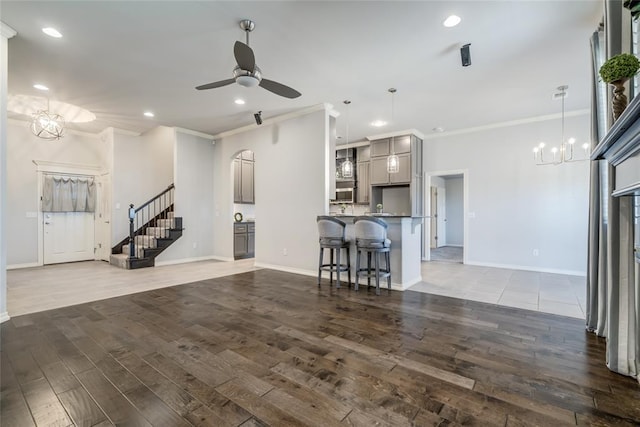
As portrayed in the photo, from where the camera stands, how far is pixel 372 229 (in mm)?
4117

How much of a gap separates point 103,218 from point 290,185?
495 centimetres

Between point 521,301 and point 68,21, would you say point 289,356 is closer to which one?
point 521,301

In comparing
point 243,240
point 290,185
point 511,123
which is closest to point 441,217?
point 511,123

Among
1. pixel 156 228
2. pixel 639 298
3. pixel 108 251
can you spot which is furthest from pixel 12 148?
pixel 639 298

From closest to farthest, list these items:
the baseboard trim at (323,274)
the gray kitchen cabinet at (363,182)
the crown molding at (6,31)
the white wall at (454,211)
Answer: the crown molding at (6,31) < the baseboard trim at (323,274) < the gray kitchen cabinet at (363,182) < the white wall at (454,211)

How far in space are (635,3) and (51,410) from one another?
3.95 metres

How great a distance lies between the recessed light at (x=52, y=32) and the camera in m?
2.98

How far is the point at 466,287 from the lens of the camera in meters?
4.39

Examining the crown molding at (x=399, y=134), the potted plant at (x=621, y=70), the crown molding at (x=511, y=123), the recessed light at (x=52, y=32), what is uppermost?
the recessed light at (x=52, y=32)

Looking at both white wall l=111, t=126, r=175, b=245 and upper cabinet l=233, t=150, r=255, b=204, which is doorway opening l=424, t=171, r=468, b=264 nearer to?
upper cabinet l=233, t=150, r=255, b=204

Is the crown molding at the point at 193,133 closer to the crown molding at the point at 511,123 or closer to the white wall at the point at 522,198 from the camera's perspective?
the crown molding at the point at 511,123

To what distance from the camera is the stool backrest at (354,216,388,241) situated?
4.10 metres

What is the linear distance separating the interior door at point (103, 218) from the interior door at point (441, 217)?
927cm

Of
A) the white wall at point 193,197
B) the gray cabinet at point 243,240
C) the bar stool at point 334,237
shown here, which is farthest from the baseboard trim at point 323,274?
the white wall at point 193,197
